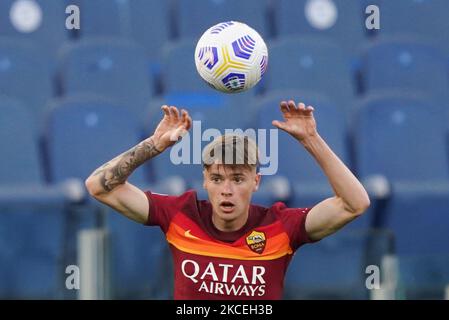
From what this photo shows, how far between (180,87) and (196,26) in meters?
0.69

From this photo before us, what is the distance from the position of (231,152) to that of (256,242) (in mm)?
393

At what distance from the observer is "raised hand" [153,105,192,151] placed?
4.60 meters

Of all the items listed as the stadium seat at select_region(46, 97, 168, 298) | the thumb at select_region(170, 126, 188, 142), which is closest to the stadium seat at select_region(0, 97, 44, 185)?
the stadium seat at select_region(46, 97, 168, 298)

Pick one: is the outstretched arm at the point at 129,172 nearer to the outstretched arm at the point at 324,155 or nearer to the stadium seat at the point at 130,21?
the outstretched arm at the point at 324,155

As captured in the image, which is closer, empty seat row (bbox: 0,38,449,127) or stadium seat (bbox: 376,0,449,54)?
empty seat row (bbox: 0,38,449,127)

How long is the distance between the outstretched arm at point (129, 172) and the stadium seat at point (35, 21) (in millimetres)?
3211

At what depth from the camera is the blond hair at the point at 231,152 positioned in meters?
4.73

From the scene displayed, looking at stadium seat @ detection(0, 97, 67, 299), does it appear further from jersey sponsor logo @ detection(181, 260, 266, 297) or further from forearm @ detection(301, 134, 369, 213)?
forearm @ detection(301, 134, 369, 213)

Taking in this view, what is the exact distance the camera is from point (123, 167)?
4.76 m

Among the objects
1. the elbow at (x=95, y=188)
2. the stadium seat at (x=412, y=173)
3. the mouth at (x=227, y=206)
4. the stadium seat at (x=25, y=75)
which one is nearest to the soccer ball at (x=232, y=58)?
the mouth at (x=227, y=206)

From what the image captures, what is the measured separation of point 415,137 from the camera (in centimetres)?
711

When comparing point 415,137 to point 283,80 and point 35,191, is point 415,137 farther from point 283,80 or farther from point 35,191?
point 35,191

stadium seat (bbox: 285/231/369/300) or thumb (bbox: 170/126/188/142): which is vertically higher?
thumb (bbox: 170/126/188/142)

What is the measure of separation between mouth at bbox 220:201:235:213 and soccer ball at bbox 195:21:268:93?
63cm
